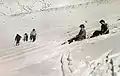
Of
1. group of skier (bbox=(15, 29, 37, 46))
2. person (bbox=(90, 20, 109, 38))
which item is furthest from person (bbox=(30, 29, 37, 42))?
person (bbox=(90, 20, 109, 38))

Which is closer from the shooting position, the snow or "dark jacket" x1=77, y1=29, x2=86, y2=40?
the snow

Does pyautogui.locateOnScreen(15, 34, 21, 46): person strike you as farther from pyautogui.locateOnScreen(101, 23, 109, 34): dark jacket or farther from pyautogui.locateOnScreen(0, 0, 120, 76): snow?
pyautogui.locateOnScreen(101, 23, 109, 34): dark jacket

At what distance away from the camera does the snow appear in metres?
1.39

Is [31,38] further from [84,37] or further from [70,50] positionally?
[84,37]

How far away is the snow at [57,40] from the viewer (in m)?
1.39

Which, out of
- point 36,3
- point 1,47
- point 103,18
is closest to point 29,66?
point 1,47

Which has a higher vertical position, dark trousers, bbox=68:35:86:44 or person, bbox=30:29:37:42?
person, bbox=30:29:37:42

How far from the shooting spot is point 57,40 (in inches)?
61.8

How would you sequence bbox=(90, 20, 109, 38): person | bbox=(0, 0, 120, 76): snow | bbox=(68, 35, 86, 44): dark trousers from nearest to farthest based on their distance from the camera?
1. bbox=(0, 0, 120, 76): snow
2. bbox=(68, 35, 86, 44): dark trousers
3. bbox=(90, 20, 109, 38): person

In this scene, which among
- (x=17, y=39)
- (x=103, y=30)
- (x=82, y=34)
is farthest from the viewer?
(x=103, y=30)

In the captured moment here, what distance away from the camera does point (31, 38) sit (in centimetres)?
147

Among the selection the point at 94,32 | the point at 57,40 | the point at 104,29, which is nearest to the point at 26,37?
the point at 57,40

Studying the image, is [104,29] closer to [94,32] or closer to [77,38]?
[94,32]

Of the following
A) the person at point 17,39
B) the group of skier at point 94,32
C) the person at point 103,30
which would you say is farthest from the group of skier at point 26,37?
the person at point 103,30
